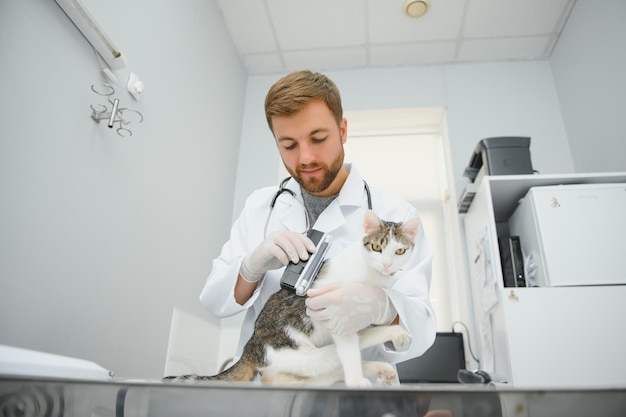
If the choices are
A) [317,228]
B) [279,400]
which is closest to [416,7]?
[317,228]

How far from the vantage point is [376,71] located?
2.96 meters

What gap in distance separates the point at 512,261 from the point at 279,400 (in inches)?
65.2

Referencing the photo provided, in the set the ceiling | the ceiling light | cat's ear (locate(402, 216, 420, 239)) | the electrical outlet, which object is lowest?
cat's ear (locate(402, 216, 420, 239))

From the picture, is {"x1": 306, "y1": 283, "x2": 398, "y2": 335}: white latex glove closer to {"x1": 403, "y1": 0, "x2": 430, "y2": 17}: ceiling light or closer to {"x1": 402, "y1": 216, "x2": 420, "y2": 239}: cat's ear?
{"x1": 402, "y1": 216, "x2": 420, "y2": 239}: cat's ear

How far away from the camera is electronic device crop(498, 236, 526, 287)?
1.68 m

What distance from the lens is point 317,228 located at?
99cm

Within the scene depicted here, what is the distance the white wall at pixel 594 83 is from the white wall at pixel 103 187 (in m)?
2.28

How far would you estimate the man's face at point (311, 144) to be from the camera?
2.97 feet

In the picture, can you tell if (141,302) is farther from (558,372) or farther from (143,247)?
(558,372)

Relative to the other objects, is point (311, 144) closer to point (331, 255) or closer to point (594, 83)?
point (331, 255)

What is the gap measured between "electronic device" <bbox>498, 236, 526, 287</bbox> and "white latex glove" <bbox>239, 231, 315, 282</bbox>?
1.29 m

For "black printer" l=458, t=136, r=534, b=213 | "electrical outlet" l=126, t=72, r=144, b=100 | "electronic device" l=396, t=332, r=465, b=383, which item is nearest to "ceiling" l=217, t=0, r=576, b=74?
"black printer" l=458, t=136, r=534, b=213

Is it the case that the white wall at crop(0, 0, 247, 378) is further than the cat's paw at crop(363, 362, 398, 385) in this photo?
Yes

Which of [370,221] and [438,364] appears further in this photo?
[438,364]
